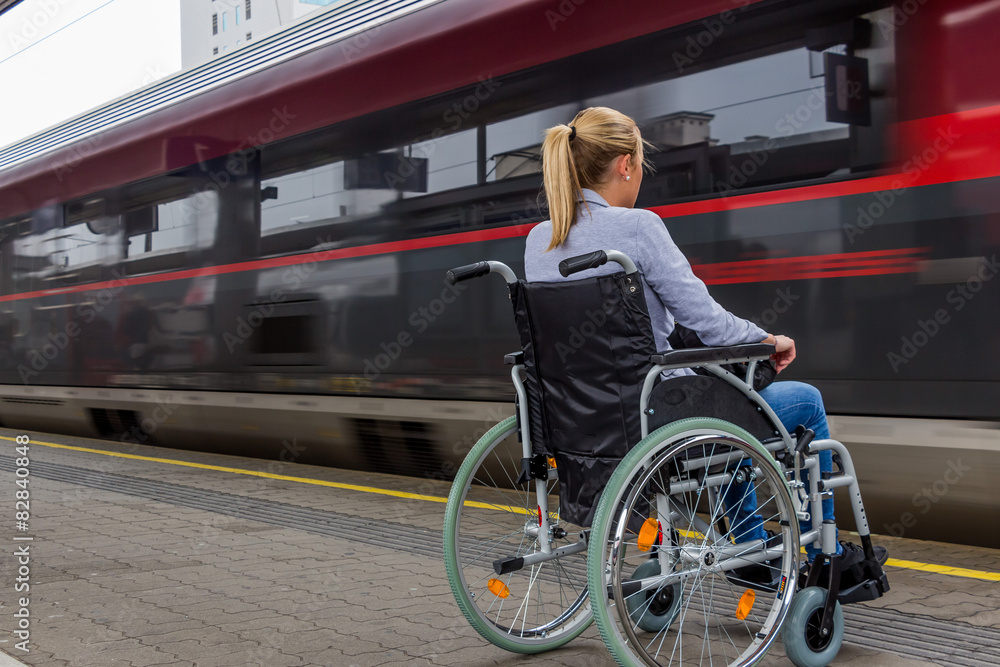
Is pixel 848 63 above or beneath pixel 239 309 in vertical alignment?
above

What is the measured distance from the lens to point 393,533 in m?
4.99

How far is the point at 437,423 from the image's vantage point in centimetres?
603

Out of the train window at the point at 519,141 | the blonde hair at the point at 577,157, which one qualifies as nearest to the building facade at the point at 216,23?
the train window at the point at 519,141

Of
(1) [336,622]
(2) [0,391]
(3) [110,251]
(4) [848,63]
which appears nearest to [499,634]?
(1) [336,622]

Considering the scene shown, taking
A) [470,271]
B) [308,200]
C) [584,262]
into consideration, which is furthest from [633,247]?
[308,200]

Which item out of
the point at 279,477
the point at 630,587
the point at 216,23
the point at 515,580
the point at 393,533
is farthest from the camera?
the point at 216,23

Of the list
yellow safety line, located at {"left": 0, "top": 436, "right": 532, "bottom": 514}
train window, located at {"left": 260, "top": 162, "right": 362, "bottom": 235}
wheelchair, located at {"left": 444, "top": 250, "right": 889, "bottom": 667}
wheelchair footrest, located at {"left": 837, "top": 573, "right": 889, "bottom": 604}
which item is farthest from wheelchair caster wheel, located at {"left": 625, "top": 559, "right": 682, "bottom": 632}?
train window, located at {"left": 260, "top": 162, "right": 362, "bottom": 235}

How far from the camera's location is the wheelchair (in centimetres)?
244

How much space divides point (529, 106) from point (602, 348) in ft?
10.7

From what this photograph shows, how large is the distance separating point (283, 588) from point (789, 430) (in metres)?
2.08

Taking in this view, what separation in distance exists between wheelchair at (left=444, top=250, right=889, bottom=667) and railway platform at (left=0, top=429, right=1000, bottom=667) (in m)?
0.24

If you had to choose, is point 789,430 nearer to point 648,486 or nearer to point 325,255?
point 648,486

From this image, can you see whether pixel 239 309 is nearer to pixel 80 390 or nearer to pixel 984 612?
pixel 80 390

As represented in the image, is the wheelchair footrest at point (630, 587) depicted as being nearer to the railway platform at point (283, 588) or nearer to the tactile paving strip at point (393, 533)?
the railway platform at point (283, 588)
